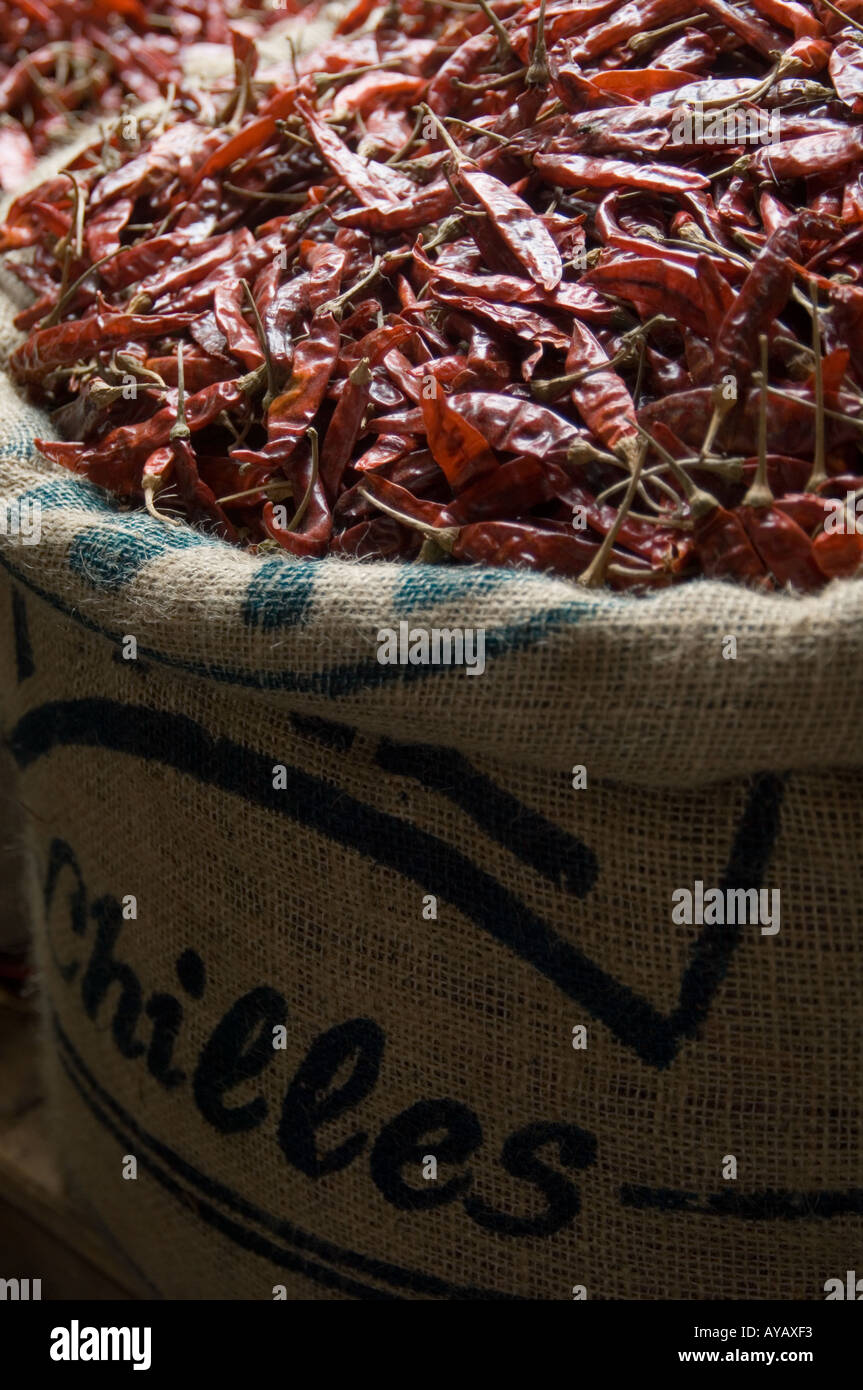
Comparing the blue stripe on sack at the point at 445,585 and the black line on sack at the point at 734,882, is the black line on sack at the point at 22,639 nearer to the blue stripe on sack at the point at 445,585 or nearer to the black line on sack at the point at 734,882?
the blue stripe on sack at the point at 445,585

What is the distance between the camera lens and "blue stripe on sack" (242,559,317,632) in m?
1.18

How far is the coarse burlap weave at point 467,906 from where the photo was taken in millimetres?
1079

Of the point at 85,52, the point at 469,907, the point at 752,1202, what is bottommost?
the point at 752,1202

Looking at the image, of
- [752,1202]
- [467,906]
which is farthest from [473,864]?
[752,1202]

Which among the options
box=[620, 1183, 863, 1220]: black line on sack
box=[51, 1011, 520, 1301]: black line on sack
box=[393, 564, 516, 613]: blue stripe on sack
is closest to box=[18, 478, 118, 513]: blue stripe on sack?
box=[393, 564, 516, 613]: blue stripe on sack

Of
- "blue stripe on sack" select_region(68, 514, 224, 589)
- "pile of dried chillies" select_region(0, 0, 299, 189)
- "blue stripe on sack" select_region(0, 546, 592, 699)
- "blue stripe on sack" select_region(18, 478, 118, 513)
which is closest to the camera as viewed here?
"blue stripe on sack" select_region(0, 546, 592, 699)

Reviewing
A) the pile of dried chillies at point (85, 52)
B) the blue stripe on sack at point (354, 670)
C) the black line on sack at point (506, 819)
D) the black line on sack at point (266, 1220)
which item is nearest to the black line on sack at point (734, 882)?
the black line on sack at point (506, 819)

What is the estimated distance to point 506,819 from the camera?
3.86 feet

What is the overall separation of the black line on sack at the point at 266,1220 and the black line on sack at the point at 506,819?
508 mm

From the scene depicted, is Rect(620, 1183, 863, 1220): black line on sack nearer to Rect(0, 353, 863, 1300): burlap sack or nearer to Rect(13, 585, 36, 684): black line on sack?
Rect(0, 353, 863, 1300): burlap sack

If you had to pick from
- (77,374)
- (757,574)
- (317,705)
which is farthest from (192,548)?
(757,574)

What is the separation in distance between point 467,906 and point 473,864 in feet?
0.15

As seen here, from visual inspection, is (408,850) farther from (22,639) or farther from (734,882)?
(22,639)

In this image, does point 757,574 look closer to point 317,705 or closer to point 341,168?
point 317,705
